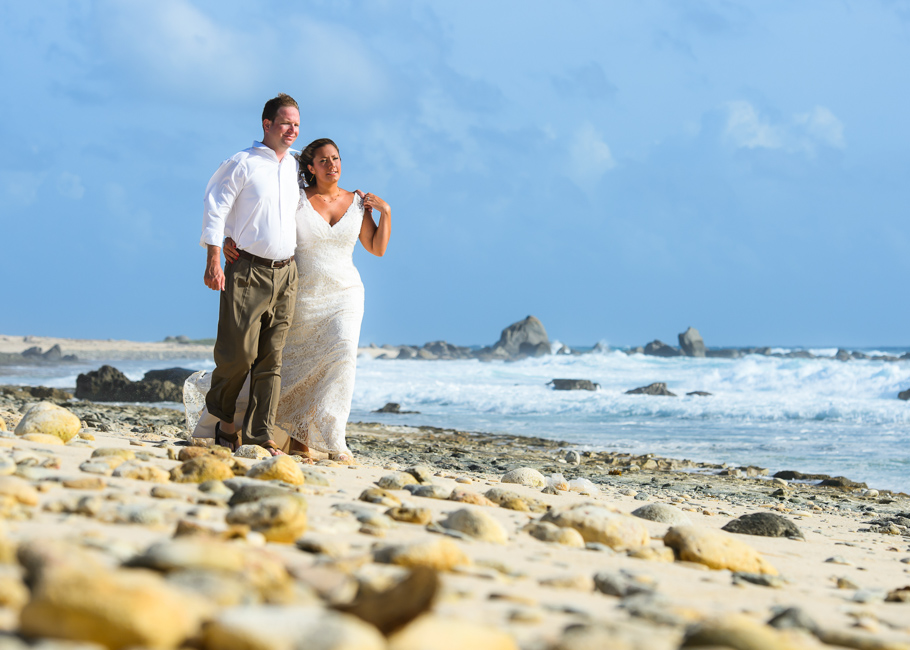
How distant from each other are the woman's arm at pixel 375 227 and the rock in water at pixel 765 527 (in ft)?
9.08

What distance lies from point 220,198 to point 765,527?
11.4 ft

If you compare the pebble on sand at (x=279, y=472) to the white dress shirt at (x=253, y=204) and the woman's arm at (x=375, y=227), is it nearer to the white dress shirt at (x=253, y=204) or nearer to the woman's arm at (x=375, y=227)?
the white dress shirt at (x=253, y=204)

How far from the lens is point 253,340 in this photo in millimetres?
4773

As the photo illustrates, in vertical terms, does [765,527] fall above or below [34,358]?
below

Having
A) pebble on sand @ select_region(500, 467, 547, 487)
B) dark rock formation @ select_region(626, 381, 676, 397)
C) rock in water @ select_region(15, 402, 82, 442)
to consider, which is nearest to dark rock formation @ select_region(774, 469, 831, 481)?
pebble on sand @ select_region(500, 467, 547, 487)

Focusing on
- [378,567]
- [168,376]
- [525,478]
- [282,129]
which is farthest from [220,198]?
[168,376]

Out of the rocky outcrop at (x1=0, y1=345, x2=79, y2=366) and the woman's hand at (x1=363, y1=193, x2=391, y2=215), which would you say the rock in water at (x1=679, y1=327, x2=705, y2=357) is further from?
the woman's hand at (x1=363, y1=193, x2=391, y2=215)

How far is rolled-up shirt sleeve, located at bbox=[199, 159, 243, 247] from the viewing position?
4535 millimetres

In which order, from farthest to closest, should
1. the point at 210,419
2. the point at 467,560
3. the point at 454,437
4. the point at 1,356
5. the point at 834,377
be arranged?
the point at 1,356
the point at 834,377
the point at 454,437
the point at 210,419
the point at 467,560

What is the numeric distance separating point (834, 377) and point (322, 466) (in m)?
18.2

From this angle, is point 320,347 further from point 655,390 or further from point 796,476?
point 655,390

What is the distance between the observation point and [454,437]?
34.0ft

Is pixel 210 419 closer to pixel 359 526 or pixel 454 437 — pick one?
pixel 359 526

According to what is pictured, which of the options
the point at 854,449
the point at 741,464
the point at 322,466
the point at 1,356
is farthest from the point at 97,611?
the point at 1,356
